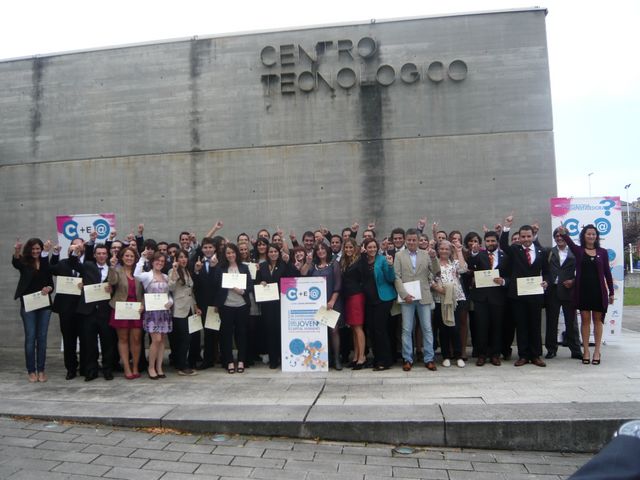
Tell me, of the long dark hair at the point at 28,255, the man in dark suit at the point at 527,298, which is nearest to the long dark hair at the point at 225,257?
the long dark hair at the point at 28,255

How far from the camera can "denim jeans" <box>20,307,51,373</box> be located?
6.99 meters

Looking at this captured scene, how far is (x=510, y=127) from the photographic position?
9562 millimetres

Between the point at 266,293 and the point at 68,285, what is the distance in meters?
2.95

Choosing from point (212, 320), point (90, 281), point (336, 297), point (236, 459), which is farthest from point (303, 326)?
point (90, 281)

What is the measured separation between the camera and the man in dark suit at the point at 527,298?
286 inches

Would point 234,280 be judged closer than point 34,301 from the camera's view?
No

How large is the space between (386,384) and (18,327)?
8739 millimetres

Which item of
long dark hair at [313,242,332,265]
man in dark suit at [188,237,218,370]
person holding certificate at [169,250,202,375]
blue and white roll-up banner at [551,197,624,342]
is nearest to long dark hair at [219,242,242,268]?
man in dark suit at [188,237,218,370]

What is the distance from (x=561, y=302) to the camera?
790 centimetres

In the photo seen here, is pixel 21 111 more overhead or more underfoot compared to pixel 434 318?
more overhead

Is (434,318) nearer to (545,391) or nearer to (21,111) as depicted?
(545,391)

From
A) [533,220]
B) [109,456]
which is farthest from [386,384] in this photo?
[533,220]

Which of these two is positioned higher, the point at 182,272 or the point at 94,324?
the point at 182,272

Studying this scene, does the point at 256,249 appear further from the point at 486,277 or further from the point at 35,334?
the point at 486,277
